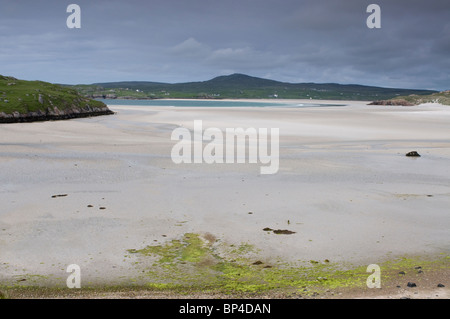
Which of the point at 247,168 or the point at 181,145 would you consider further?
the point at 181,145

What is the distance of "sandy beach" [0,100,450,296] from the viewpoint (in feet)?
34.2

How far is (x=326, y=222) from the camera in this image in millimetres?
13125

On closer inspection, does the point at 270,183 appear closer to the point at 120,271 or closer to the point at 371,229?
the point at 371,229

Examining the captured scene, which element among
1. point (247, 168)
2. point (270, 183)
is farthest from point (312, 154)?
point (270, 183)

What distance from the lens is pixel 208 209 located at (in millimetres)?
14500

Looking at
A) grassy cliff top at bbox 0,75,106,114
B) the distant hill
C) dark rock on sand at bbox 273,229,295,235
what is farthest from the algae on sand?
grassy cliff top at bbox 0,75,106,114

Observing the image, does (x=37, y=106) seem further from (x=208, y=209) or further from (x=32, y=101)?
(x=208, y=209)

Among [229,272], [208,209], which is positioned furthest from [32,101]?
[229,272]

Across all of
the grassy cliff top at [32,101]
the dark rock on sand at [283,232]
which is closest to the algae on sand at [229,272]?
the dark rock on sand at [283,232]

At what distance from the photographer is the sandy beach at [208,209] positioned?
1042 centimetres

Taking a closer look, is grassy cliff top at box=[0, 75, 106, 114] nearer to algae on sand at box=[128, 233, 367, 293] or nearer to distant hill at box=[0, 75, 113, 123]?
distant hill at box=[0, 75, 113, 123]

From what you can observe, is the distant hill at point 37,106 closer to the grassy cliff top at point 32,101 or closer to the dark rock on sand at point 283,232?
the grassy cliff top at point 32,101

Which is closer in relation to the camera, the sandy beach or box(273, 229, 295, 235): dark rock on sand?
the sandy beach
